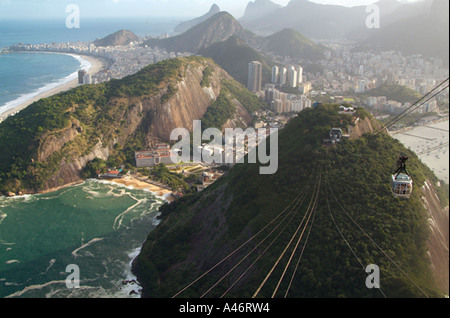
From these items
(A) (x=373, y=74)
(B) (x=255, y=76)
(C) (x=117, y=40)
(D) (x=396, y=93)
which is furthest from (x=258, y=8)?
(D) (x=396, y=93)

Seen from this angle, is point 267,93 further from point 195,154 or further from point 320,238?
point 320,238

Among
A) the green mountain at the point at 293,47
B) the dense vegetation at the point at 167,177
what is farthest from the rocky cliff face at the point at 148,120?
the green mountain at the point at 293,47

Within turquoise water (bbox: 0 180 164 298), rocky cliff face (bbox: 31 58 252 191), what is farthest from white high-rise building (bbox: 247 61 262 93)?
turquoise water (bbox: 0 180 164 298)

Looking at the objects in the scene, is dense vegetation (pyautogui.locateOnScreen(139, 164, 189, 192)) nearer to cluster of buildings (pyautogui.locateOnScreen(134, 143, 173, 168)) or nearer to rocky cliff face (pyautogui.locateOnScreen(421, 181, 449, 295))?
cluster of buildings (pyautogui.locateOnScreen(134, 143, 173, 168))

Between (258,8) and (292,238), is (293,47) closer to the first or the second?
(292,238)
